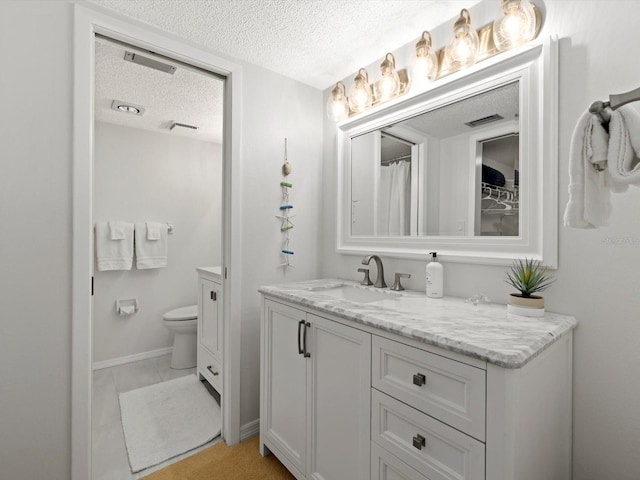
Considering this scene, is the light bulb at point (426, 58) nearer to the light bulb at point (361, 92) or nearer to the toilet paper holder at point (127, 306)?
the light bulb at point (361, 92)

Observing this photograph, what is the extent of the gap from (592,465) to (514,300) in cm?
61

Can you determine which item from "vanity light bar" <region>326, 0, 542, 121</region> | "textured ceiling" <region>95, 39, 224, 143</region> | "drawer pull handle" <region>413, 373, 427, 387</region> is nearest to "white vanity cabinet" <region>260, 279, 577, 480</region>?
"drawer pull handle" <region>413, 373, 427, 387</region>

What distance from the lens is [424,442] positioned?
94 cm

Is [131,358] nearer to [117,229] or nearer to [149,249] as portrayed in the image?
[149,249]

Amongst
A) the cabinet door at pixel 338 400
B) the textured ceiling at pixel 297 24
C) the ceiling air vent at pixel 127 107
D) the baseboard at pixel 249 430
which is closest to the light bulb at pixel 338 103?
the textured ceiling at pixel 297 24

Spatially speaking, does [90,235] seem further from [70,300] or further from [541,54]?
[541,54]

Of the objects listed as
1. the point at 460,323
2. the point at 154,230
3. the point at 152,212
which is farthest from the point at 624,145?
the point at 152,212

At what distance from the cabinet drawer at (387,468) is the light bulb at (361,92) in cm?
172

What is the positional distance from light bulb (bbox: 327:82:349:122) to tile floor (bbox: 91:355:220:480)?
2.14 meters

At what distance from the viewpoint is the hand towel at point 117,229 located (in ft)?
9.62

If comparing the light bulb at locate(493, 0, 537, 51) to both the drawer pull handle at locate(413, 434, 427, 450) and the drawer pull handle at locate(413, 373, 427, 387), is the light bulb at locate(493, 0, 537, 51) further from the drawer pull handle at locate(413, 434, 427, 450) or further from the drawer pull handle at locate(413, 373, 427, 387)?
the drawer pull handle at locate(413, 434, 427, 450)

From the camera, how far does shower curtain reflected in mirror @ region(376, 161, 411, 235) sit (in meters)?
1.75

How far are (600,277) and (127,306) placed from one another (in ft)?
11.5

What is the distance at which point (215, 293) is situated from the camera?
2361 millimetres
